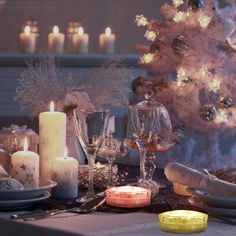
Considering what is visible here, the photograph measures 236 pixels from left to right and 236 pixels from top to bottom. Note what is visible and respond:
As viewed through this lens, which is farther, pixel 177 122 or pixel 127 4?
pixel 127 4

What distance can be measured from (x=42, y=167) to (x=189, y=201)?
1.41 ft

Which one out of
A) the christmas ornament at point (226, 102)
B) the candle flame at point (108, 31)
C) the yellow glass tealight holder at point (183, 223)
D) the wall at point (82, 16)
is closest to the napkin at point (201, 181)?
the yellow glass tealight holder at point (183, 223)

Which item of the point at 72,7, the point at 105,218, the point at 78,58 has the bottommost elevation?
the point at 105,218

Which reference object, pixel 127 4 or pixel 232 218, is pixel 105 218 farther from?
pixel 127 4

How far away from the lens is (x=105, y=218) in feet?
5.11

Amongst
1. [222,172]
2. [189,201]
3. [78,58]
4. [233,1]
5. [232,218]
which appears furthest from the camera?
[78,58]

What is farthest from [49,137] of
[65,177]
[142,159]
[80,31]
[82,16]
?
[82,16]

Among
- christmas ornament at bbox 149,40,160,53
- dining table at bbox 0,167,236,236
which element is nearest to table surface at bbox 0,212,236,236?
dining table at bbox 0,167,236,236

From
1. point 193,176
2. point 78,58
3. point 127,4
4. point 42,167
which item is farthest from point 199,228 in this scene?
point 127,4

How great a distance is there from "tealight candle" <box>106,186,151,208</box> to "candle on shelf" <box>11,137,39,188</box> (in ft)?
0.61

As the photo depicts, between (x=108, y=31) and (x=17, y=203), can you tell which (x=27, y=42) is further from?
(x=17, y=203)

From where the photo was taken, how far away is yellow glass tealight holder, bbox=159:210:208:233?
142 cm

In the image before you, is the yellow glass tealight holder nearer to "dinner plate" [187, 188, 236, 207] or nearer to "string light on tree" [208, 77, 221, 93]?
"dinner plate" [187, 188, 236, 207]

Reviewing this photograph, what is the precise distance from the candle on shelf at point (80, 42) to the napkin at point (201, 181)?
311 cm
